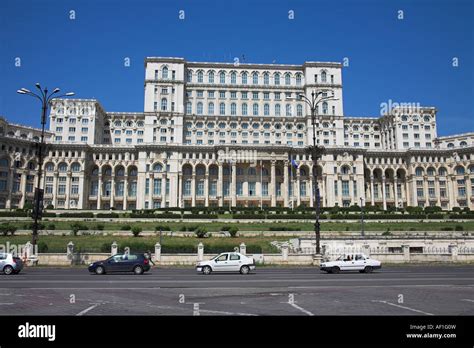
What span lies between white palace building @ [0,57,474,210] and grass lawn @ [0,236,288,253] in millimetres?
53187

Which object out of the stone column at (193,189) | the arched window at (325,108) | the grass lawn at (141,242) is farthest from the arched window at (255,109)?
the grass lawn at (141,242)

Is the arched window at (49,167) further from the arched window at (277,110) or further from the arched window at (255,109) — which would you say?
the arched window at (277,110)

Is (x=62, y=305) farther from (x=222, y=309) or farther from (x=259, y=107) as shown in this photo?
(x=259, y=107)

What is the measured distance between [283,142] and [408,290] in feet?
326

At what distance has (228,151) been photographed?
102m

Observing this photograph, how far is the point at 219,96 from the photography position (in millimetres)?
116062

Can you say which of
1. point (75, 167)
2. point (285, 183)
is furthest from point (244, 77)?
point (75, 167)

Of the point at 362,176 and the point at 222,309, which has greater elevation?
the point at 362,176

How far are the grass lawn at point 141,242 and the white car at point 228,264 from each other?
350 inches

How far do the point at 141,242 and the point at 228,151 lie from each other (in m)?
64.1

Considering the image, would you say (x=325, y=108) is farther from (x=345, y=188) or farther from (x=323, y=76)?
(x=345, y=188)

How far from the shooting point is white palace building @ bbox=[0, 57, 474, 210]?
10231 centimetres

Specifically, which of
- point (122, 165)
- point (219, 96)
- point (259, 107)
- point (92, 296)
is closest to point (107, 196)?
point (122, 165)
